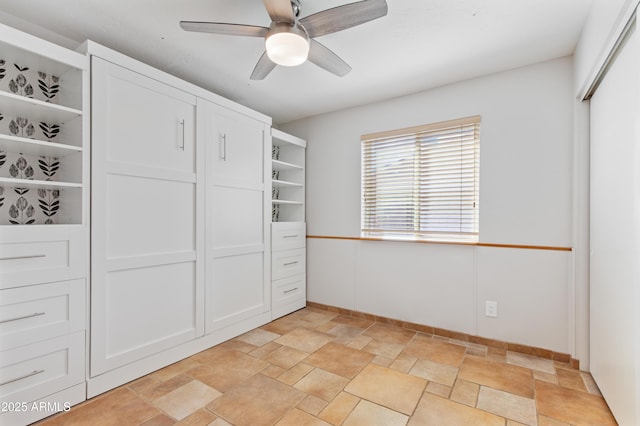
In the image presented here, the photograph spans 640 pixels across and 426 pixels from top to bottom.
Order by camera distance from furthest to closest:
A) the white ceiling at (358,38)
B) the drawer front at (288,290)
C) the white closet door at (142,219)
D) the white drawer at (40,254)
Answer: the drawer front at (288,290) < the white closet door at (142,219) < the white ceiling at (358,38) < the white drawer at (40,254)

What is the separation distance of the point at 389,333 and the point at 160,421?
6.49ft

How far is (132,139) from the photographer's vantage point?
2072mm

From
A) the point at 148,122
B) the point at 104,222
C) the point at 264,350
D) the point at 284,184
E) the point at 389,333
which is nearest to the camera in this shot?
the point at 104,222

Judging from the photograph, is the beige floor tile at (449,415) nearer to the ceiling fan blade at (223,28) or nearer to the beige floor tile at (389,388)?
the beige floor tile at (389,388)

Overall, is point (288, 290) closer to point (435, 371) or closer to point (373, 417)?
point (435, 371)

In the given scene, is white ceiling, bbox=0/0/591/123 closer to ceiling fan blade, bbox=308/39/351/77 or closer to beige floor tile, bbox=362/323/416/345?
ceiling fan blade, bbox=308/39/351/77

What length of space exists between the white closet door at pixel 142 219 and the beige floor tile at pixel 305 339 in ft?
2.47

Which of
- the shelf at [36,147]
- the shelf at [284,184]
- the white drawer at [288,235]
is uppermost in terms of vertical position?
the shelf at [36,147]

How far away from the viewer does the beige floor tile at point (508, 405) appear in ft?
5.51

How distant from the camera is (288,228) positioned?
349 cm

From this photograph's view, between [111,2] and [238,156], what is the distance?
1.35 meters

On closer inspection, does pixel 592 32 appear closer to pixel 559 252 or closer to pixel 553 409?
pixel 559 252

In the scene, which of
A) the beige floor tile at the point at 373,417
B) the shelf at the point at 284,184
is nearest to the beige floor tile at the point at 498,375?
the beige floor tile at the point at 373,417

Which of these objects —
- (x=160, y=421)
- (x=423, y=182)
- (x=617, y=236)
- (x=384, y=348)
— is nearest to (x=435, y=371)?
(x=384, y=348)
